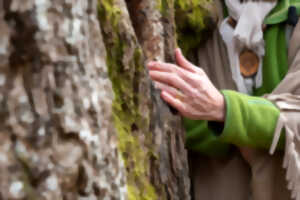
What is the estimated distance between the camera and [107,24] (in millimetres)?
762

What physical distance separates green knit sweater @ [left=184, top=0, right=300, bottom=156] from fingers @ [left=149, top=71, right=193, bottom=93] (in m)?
0.15

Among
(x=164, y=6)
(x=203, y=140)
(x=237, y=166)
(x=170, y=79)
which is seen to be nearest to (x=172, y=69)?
(x=170, y=79)

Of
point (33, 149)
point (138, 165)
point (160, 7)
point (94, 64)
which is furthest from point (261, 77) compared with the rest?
point (33, 149)

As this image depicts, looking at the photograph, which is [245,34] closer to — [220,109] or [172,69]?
[220,109]

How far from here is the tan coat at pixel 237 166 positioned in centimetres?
128

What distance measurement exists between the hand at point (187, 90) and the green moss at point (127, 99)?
0.16 m

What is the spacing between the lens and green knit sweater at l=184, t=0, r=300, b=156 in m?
1.16

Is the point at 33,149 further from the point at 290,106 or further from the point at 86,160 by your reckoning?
the point at 290,106

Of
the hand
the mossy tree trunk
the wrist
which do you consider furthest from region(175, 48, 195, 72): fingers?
the mossy tree trunk

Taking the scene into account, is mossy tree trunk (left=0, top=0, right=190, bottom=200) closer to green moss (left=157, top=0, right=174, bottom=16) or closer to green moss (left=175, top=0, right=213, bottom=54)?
green moss (left=157, top=0, right=174, bottom=16)

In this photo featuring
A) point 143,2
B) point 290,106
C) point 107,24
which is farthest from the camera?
point 290,106

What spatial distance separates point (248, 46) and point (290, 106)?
247 millimetres

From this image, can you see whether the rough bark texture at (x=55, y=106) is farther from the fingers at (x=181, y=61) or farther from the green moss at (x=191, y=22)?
the green moss at (x=191, y=22)

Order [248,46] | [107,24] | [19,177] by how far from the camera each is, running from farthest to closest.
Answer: [248,46]
[107,24]
[19,177]
